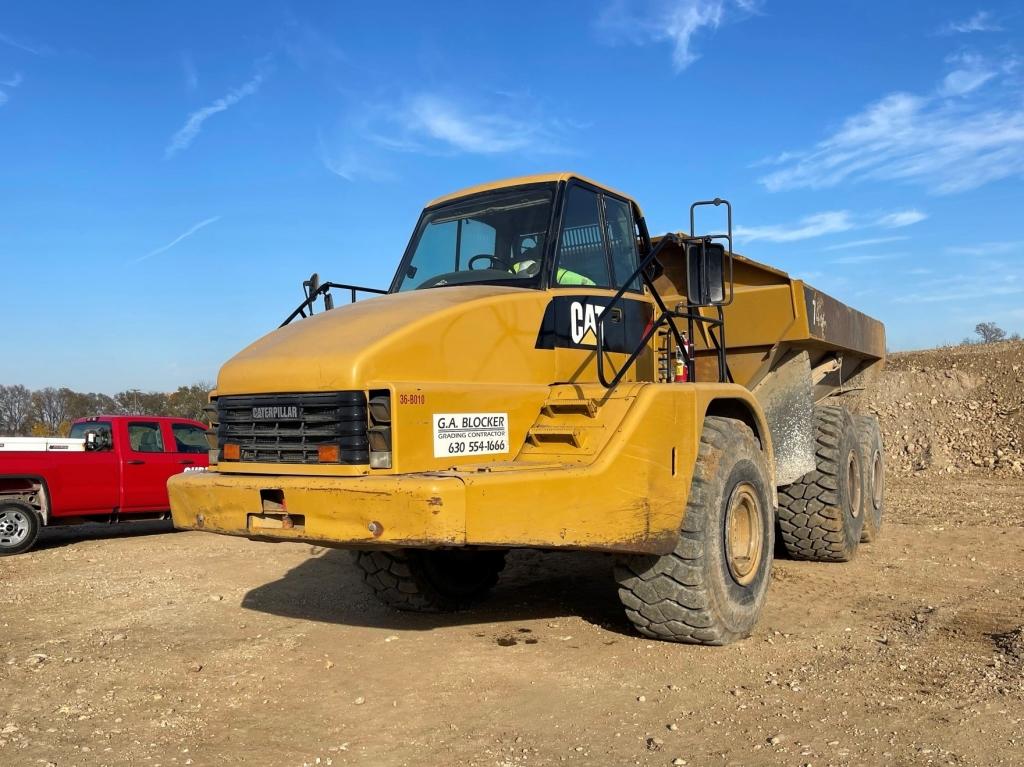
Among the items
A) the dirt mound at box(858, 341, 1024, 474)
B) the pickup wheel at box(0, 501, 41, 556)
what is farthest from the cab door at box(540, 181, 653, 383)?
the dirt mound at box(858, 341, 1024, 474)

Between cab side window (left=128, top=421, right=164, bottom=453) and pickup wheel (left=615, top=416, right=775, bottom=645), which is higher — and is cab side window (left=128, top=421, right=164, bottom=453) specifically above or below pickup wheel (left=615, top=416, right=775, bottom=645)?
above

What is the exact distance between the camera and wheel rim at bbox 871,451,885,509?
30.0ft

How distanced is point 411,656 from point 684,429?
2147mm

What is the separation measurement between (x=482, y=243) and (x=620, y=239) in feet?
3.08

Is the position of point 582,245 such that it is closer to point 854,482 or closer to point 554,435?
point 554,435

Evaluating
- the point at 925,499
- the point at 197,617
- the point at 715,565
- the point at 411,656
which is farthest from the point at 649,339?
the point at 925,499

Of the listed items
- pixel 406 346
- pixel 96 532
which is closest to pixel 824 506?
pixel 406 346

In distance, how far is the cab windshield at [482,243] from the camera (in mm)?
5359

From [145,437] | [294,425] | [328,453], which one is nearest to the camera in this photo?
[328,453]

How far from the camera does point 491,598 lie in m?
6.91

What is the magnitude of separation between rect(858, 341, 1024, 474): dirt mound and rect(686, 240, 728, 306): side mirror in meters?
13.0

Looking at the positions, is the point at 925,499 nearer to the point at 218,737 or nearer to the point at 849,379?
the point at 849,379

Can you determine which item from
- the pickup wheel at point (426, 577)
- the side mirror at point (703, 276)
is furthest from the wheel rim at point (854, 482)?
the side mirror at point (703, 276)

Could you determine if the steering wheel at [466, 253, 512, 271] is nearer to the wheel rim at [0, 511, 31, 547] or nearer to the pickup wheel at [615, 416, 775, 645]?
the pickup wheel at [615, 416, 775, 645]
